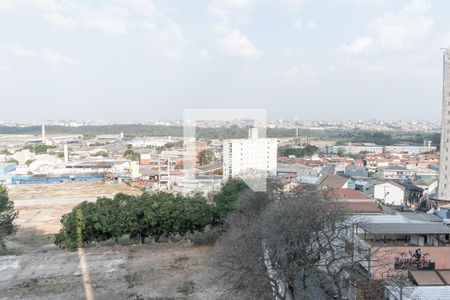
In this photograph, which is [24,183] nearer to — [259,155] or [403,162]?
[259,155]

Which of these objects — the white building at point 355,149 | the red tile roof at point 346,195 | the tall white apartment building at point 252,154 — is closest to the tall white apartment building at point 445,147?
the red tile roof at point 346,195

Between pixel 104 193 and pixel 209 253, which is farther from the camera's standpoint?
pixel 104 193

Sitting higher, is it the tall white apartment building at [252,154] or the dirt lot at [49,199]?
the tall white apartment building at [252,154]

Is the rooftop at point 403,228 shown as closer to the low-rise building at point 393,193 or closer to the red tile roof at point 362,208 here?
the red tile roof at point 362,208

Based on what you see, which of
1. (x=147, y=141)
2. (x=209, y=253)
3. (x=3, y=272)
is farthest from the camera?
(x=147, y=141)

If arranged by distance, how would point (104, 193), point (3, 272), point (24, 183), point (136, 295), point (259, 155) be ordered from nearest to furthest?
1. point (136, 295)
2. point (3, 272)
3. point (259, 155)
4. point (104, 193)
5. point (24, 183)

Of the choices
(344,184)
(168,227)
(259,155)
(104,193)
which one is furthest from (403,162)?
(168,227)
